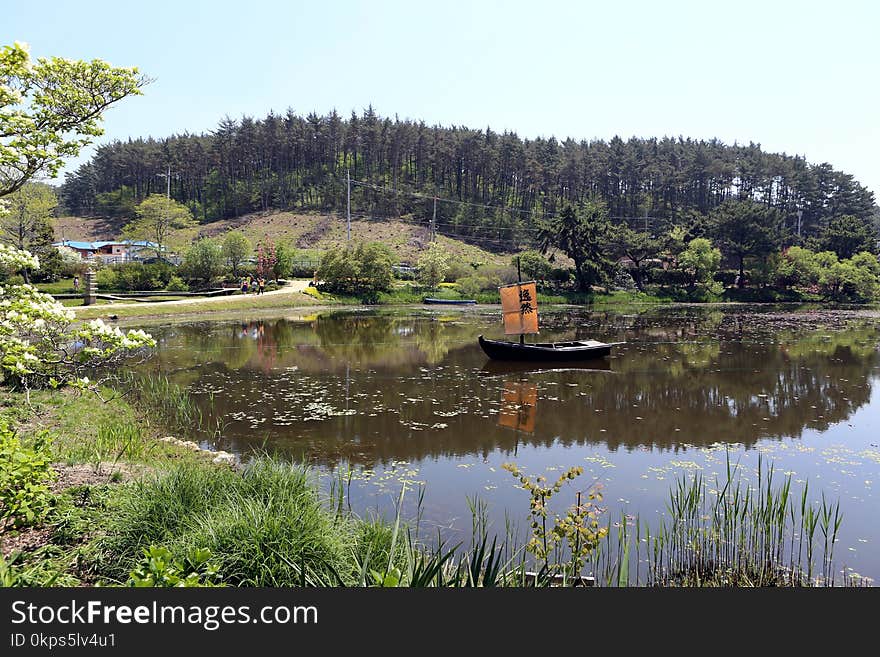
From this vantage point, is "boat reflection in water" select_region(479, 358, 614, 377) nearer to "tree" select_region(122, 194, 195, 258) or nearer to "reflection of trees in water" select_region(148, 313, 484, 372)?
"reflection of trees in water" select_region(148, 313, 484, 372)

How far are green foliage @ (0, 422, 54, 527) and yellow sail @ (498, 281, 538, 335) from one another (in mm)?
20861

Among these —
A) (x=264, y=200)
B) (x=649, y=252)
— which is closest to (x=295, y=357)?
(x=649, y=252)

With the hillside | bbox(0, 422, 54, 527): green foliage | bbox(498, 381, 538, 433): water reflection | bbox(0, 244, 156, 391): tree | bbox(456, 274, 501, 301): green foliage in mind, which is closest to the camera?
bbox(0, 422, 54, 527): green foliage

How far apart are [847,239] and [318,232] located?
69415 millimetres

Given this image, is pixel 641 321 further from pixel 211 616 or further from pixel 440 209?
pixel 440 209

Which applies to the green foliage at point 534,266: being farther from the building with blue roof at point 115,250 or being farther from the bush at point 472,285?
the building with blue roof at point 115,250

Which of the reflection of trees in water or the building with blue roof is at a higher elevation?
the building with blue roof

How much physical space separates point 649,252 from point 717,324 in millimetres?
26562

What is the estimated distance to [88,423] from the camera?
1359 cm

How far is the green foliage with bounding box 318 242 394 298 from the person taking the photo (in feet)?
187

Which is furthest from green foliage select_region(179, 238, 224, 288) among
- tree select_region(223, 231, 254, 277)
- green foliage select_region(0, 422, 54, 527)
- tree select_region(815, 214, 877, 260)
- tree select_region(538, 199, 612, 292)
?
tree select_region(815, 214, 877, 260)

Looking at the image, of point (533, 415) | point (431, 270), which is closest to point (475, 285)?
point (431, 270)

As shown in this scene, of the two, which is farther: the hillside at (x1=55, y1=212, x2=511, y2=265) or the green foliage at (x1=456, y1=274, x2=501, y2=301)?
the hillside at (x1=55, y1=212, x2=511, y2=265)

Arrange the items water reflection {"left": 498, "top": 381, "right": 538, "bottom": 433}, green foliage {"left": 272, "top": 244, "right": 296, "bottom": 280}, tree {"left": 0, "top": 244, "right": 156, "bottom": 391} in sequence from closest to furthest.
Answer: tree {"left": 0, "top": 244, "right": 156, "bottom": 391}, water reflection {"left": 498, "top": 381, "right": 538, "bottom": 433}, green foliage {"left": 272, "top": 244, "right": 296, "bottom": 280}
